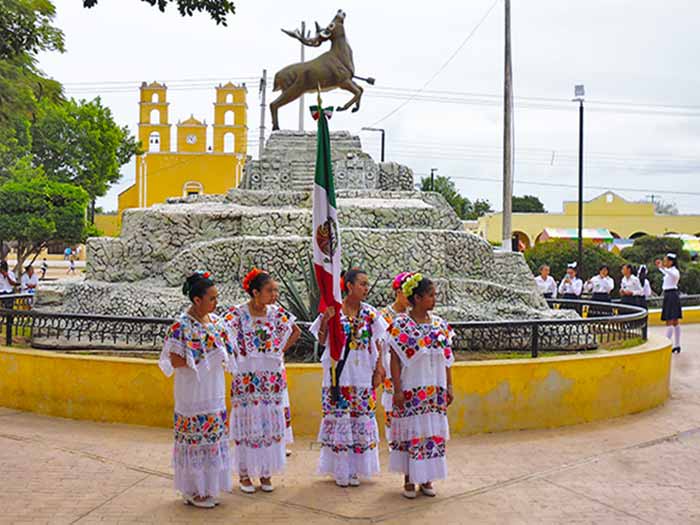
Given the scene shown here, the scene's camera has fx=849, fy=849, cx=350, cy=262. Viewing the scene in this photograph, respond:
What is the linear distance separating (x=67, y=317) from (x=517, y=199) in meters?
76.8

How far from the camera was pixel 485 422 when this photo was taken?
23.8ft

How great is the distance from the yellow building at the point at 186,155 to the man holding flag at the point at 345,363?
4210 centimetres

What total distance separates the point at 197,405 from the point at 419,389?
140cm

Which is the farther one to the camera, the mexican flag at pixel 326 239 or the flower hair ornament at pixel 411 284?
the mexican flag at pixel 326 239

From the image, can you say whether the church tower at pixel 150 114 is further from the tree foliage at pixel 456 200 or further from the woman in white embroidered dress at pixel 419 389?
the woman in white embroidered dress at pixel 419 389

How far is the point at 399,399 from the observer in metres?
5.41

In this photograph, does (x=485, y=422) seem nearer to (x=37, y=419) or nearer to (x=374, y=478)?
(x=374, y=478)

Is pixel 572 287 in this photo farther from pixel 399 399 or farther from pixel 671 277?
pixel 399 399

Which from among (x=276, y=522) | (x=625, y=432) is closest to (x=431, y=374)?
(x=276, y=522)

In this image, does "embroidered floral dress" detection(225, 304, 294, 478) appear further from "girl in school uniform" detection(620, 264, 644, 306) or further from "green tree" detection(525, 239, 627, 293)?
"green tree" detection(525, 239, 627, 293)

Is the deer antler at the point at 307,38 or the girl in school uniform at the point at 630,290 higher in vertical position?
the deer antler at the point at 307,38

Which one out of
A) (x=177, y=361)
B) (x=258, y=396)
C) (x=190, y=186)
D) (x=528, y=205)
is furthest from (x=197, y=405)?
(x=528, y=205)

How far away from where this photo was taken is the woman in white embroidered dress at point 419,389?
17.7 ft

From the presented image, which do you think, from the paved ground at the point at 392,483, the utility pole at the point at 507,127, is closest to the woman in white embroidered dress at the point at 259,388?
the paved ground at the point at 392,483
